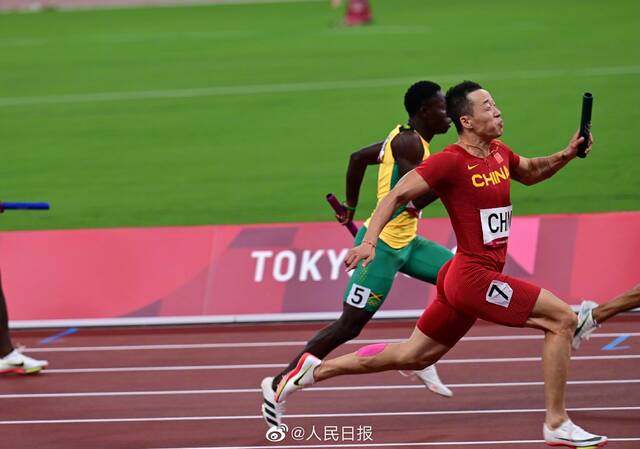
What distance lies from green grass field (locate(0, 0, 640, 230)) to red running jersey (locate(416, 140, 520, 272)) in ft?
21.1

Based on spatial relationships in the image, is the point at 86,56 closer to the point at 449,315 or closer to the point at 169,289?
the point at 169,289

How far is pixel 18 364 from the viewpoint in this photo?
932 cm

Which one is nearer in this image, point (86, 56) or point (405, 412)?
point (405, 412)

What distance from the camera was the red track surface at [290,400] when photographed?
7.67m

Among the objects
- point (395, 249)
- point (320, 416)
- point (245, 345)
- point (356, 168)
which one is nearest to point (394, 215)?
point (395, 249)

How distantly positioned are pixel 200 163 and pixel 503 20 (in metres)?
13.0

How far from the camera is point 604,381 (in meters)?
8.45

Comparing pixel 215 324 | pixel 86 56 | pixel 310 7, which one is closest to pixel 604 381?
pixel 215 324

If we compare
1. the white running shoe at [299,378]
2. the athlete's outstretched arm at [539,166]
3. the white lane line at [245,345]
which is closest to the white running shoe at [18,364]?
the white lane line at [245,345]

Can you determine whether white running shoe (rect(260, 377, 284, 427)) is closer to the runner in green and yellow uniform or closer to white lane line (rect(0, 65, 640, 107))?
the runner in green and yellow uniform

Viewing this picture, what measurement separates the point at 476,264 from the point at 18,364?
13.7 ft

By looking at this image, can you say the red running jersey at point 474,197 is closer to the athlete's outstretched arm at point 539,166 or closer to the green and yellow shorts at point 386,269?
the athlete's outstretched arm at point 539,166

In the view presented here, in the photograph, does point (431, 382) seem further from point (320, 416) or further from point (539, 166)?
point (539, 166)
